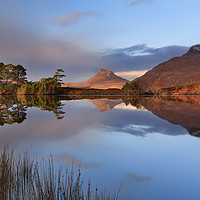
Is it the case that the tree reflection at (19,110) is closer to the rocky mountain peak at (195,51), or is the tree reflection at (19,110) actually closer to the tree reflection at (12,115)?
the tree reflection at (12,115)

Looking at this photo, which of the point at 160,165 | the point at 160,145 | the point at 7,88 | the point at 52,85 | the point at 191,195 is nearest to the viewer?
the point at 191,195

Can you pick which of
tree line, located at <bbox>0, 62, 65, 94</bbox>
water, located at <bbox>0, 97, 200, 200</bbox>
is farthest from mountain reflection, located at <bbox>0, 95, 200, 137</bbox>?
tree line, located at <bbox>0, 62, 65, 94</bbox>

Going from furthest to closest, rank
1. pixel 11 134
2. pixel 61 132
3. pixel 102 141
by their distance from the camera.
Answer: pixel 61 132 → pixel 11 134 → pixel 102 141

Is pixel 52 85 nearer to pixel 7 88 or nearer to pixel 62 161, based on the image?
pixel 7 88

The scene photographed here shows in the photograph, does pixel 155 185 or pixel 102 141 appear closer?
pixel 155 185

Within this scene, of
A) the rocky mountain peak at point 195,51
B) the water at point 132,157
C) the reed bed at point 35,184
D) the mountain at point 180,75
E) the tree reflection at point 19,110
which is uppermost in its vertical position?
the rocky mountain peak at point 195,51

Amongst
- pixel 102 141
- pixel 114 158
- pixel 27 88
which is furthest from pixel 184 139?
pixel 27 88

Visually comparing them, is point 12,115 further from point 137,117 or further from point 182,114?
point 182,114

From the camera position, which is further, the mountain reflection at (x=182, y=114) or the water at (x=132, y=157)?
the mountain reflection at (x=182, y=114)

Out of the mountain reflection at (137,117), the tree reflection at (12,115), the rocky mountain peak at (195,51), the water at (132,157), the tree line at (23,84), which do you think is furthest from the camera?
the rocky mountain peak at (195,51)

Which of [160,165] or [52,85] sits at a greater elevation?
[52,85]

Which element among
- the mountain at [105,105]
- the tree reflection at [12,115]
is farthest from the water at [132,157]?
the mountain at [105,105]

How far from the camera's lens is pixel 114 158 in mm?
5727

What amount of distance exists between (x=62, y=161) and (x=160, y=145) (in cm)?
369
